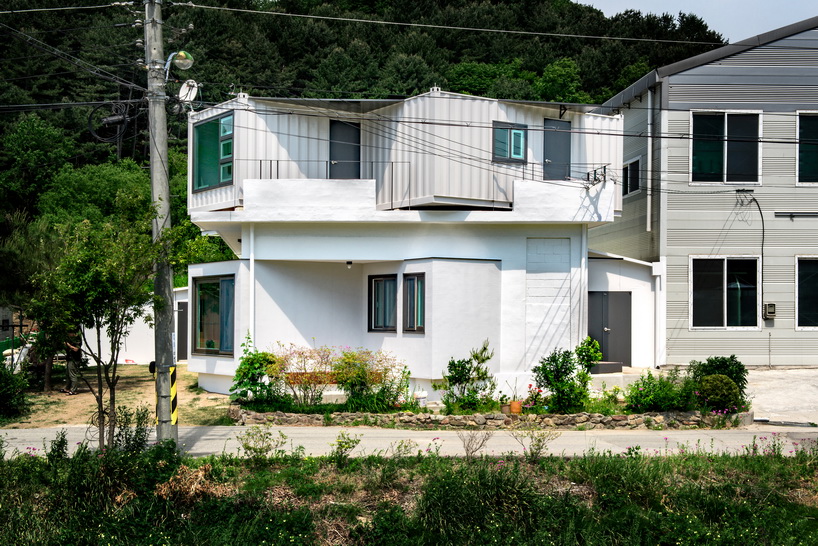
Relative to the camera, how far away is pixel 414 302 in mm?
19859

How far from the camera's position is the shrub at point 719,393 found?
16.8 meters

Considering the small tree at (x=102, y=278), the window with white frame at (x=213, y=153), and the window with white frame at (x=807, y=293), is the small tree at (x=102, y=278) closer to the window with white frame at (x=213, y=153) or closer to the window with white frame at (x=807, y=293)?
the window with white frame at (x=213, y=153)

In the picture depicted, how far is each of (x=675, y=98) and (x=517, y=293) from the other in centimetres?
820

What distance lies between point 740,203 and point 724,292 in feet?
8.29

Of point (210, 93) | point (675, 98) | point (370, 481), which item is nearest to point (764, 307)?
point (675, 98)

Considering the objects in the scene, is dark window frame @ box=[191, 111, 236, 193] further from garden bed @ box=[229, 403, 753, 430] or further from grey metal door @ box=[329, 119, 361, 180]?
garden bed @ box=[229, 403, 753, 430]

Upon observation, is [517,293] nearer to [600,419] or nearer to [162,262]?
[600,419]

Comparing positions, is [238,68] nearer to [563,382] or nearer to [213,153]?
[213,153]

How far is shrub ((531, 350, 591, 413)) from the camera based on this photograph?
17.3 meters

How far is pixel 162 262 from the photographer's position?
1322 cm

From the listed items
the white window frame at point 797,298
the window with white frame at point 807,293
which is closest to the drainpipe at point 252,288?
the white window frame at point 797,298

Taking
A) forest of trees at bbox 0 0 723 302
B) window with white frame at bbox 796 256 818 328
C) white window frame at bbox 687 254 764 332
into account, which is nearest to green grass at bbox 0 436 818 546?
white window frame at bbox 687 254 764 332

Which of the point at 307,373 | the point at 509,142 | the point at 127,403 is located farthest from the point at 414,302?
the point at 127,403

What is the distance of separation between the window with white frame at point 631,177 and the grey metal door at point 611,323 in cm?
402
